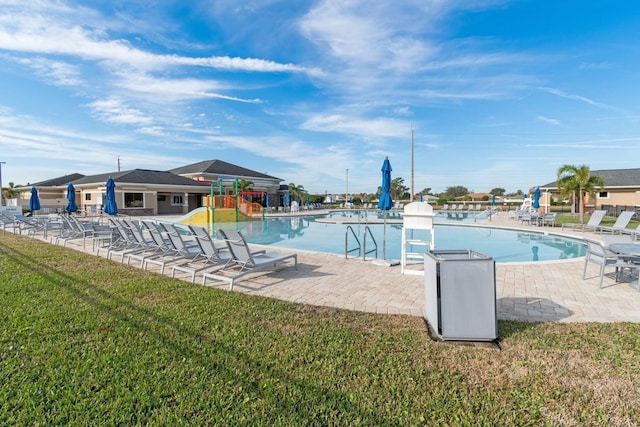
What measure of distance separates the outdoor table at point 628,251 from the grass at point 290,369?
2223 millimetres

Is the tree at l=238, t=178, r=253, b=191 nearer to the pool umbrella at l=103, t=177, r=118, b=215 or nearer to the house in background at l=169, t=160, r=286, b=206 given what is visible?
the house in background at l=169, t=160, r=286, b=206

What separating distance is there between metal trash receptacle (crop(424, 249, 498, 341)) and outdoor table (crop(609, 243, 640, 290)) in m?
3.95

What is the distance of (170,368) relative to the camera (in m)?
2.89

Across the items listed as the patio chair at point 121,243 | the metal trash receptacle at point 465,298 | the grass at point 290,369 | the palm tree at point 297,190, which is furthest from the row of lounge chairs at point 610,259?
the palm tree at point 297,190

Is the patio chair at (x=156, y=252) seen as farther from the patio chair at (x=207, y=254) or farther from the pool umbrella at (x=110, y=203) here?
the pool umbrella at (x=110, y=203)

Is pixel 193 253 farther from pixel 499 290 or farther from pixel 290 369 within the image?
pixel 499 290

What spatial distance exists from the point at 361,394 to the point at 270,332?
4.80 ft

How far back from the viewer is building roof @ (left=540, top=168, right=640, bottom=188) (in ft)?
103

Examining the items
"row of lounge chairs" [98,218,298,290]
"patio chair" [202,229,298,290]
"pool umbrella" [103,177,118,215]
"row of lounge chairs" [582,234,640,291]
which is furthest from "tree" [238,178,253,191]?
"row of lounge chairs" [582,234,640,291]

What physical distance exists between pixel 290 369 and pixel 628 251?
627 cm

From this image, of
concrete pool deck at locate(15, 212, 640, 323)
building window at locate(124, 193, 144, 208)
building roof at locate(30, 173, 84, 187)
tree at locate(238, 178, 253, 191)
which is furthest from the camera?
building roof at locate(30, 173, 84, 187)

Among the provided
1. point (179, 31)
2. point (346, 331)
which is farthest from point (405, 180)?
point (346, 331)

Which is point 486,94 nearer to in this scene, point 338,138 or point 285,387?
point 338,138

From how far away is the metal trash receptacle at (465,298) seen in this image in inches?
134
